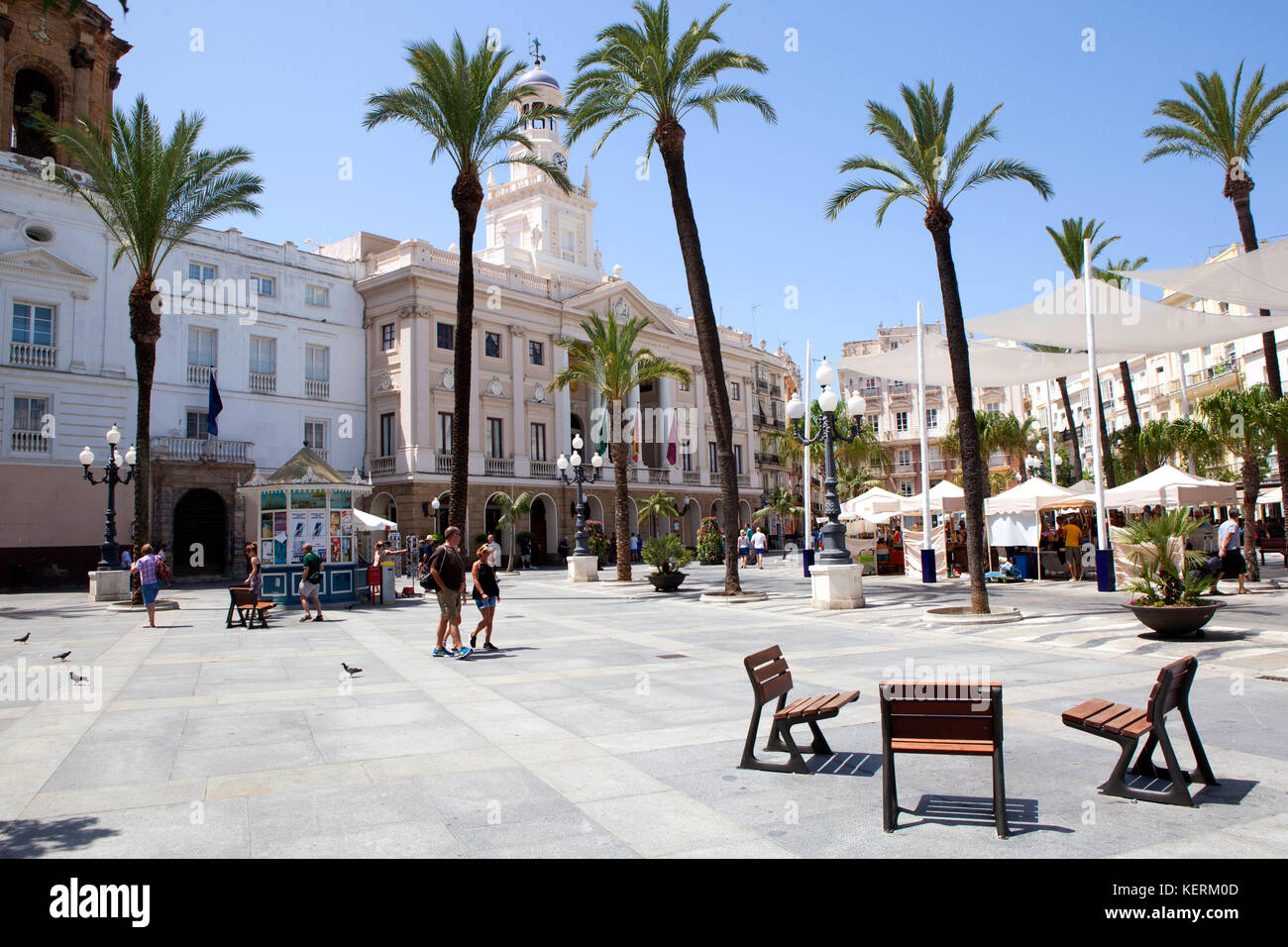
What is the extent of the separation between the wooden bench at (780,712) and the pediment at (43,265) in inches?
1291

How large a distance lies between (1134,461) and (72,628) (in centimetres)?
3443

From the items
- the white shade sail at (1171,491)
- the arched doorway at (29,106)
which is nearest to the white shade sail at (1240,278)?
the white shade sail at (1171,491)

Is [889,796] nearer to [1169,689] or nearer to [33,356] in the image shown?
[1169,689]

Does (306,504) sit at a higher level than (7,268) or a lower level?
lower

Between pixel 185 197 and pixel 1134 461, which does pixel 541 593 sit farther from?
pixel 1134 461

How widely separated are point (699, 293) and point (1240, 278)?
10812 millimetres

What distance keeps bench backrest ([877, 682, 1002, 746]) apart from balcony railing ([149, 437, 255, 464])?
108ft

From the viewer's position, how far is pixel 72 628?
53.2ft

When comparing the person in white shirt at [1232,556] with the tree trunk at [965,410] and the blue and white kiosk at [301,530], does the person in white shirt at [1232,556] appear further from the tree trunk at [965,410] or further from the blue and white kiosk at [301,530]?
the blue and white kiosk at [301,530]

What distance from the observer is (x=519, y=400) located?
43.7m

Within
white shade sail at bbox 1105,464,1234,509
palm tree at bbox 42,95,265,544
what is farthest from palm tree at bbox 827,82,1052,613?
palm tree at bbox 42,95,265,544
